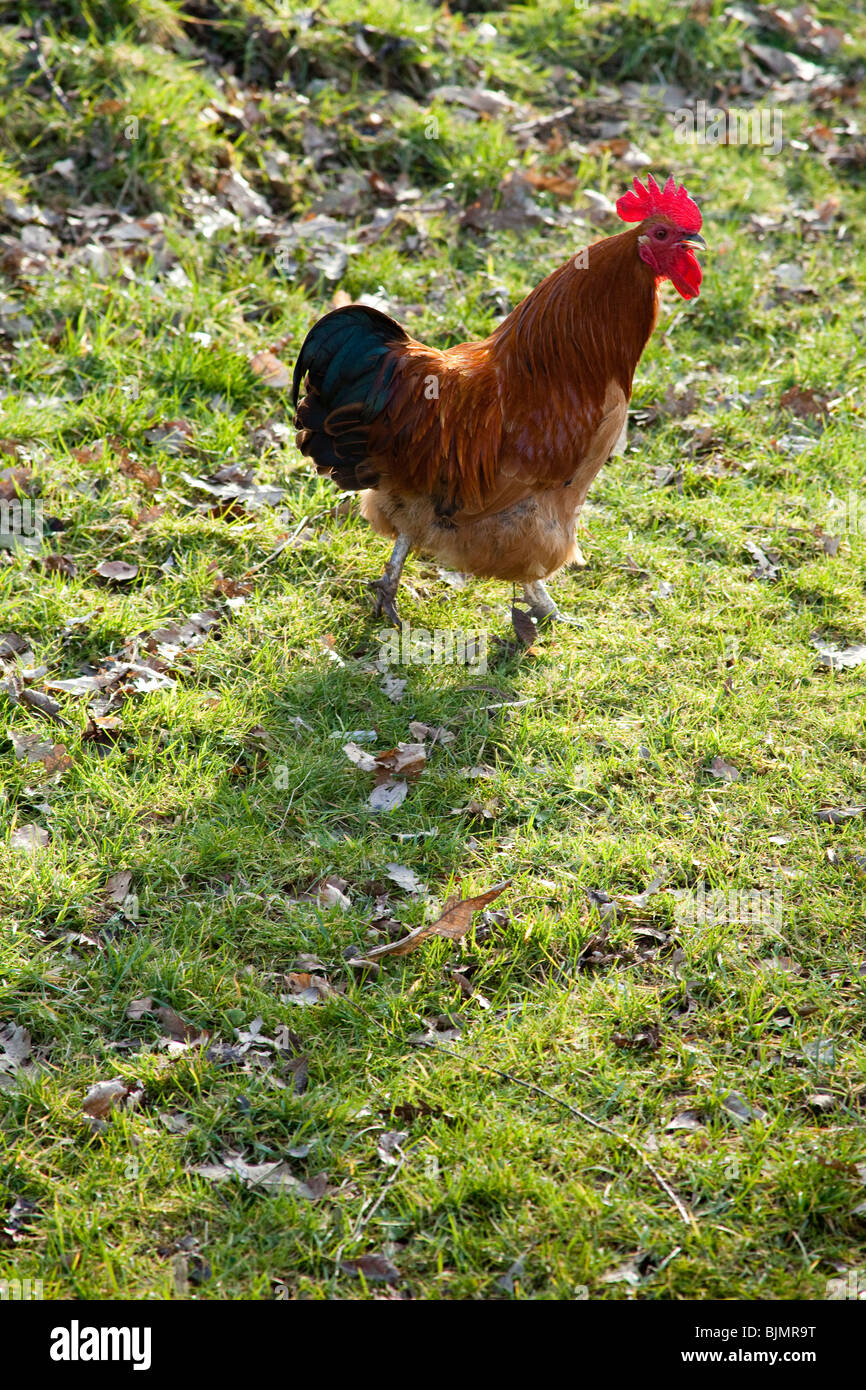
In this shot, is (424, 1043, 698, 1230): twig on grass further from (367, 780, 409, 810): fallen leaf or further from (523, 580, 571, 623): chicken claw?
(523, 580, 571, 623): chicken claw

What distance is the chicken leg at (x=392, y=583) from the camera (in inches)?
196

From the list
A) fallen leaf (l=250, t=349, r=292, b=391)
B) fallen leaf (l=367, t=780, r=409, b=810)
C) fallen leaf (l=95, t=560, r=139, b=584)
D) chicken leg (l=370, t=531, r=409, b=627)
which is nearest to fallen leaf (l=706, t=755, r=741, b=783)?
fallen leaf (l=367, t=780, r=409, b=810)

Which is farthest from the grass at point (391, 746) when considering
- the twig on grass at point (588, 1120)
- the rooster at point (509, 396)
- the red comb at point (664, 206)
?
the red comb at point (664, 206)

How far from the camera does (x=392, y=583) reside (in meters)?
5.04

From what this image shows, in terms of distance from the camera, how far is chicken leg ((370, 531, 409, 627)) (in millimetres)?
4973

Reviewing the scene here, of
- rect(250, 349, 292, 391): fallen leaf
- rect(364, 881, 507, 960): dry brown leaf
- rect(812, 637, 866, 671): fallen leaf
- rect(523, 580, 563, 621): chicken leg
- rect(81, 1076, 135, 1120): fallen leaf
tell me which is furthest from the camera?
rect(250, 349, 292, 391): fallen leaf

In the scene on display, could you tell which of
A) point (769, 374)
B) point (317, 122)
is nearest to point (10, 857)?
point (769, 374)

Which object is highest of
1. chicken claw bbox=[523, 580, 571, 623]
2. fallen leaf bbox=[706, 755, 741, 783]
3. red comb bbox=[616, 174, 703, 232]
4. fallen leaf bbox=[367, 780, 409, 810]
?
red comb bbox=[616, 174, 703, 232]

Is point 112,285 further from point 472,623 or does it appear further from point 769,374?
point 769,374

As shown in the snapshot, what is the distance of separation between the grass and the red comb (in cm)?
158

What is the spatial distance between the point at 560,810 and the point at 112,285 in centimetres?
428

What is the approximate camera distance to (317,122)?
762 centimetres

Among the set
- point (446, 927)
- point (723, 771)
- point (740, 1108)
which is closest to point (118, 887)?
point (446, 927)
